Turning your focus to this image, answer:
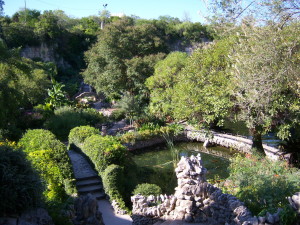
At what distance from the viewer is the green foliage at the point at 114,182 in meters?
10.1

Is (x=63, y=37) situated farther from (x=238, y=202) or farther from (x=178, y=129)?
(x=238, y=202)

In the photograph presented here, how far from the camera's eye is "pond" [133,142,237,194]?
12.5m

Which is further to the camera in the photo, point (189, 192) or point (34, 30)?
point (34, 30)

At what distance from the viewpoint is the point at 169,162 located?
14.5 m

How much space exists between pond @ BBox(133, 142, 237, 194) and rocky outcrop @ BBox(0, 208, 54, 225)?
21.9 feet

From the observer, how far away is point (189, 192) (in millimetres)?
7422

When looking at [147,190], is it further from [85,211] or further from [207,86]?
[207,86]

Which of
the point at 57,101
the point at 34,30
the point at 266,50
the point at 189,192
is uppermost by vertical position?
the point at 34,30

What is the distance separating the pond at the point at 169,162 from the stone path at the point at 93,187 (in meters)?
1.77

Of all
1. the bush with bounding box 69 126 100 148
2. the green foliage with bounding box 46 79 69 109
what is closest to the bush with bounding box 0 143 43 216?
the bush with bounding box 69 126 100 148

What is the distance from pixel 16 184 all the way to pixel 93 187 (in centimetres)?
594

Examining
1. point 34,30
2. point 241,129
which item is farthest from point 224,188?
point 34,30

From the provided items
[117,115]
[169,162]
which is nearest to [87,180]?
[169,162]

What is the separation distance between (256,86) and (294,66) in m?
1.14
